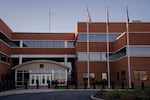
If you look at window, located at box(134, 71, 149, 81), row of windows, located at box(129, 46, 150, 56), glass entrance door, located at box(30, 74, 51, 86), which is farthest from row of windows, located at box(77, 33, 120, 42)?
window, located at box(134, 71, 149, 81)

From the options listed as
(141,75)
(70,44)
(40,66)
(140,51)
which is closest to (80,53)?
(70,44)

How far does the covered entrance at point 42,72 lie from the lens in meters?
49.6

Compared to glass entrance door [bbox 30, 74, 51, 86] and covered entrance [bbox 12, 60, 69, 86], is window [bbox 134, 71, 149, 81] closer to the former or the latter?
covered entrance [bbox 12, 60, 69, 86]

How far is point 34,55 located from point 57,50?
4852mm

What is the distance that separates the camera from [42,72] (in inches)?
1970

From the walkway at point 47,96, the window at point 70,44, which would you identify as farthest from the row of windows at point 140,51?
the window at point 70,44

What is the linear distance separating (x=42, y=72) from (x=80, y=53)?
793 centimetres

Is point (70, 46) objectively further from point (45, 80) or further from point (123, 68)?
point (123, 68)

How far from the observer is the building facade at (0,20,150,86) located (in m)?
42.3

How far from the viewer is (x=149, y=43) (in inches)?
1670

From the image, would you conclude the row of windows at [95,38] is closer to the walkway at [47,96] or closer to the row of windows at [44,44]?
the row of windows at [44,44]

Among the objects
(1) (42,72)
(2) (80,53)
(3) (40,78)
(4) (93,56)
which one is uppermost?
(2) (80,53)

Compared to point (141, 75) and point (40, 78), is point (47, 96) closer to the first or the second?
point (141, 75)

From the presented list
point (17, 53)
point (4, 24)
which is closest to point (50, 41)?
point (17, 53)
